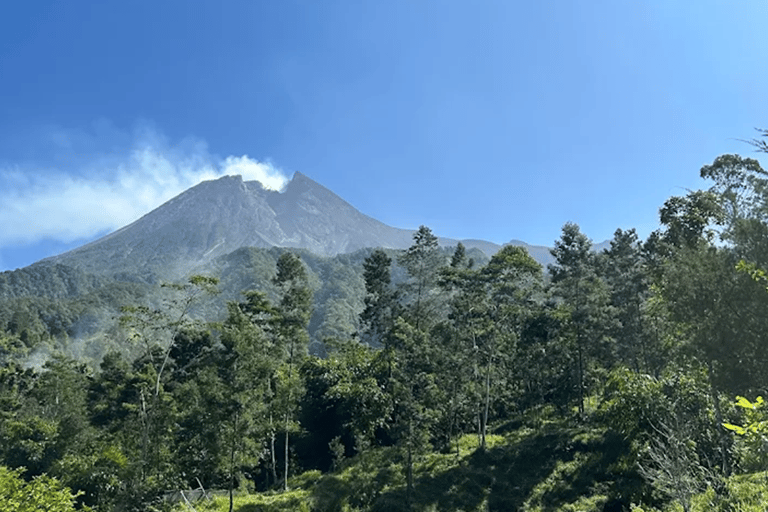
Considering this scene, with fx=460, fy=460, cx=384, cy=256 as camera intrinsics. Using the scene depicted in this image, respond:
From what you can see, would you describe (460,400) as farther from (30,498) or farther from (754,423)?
(754,423)

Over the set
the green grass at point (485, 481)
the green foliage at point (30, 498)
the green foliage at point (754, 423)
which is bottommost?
the green grass at point (485, 481)

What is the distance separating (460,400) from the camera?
2819 centimetres

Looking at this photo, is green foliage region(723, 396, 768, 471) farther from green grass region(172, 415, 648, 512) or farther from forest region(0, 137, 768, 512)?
green grass region(172, 415, 648, 512)

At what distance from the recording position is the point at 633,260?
44812 mm

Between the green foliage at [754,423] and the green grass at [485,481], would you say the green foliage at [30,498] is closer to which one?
the green grass at [485,481]

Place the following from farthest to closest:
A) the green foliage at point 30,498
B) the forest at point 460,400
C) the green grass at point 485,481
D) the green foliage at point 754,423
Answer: the green grass at point 485,481, the forest at point 460,400, the green foliage at point 30,498, the green foliage at point 754,423

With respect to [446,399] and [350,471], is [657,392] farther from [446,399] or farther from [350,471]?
[350,471]

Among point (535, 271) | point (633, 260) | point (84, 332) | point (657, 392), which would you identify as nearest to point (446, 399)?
point (535, 271)

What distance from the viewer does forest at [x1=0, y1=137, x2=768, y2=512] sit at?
15758 millimetres

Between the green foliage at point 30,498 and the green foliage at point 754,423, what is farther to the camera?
the green foliage at point 30,498

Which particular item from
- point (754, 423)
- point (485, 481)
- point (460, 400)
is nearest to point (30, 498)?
point (754, 423)

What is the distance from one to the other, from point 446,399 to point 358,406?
6871 millimetres

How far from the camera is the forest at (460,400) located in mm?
15758

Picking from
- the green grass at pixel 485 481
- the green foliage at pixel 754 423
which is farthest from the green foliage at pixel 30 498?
the green foliage at pixel 754 423
